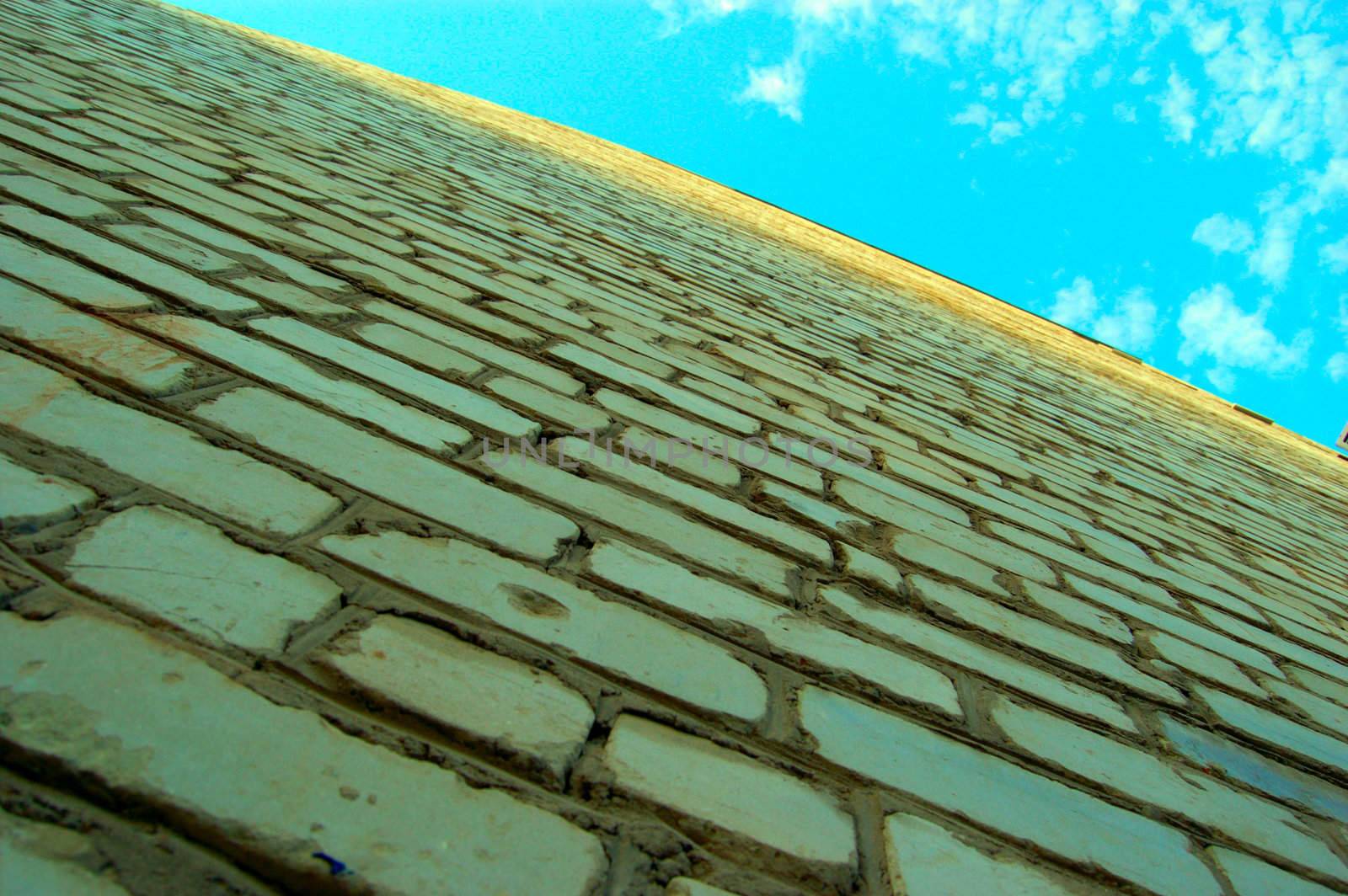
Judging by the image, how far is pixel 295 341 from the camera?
132cm

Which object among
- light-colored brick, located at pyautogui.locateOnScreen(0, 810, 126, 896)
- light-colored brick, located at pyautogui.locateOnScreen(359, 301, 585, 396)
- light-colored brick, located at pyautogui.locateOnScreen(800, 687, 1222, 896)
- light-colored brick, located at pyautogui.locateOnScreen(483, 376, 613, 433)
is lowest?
light-colored brick, located at pyautogui.locateOnScreen(0, 810, 126, 896)

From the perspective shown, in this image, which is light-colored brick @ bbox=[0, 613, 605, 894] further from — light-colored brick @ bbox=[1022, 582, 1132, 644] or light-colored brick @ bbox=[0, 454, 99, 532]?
light-colored brick @ bbox=[1022, 582, 1132, 644]

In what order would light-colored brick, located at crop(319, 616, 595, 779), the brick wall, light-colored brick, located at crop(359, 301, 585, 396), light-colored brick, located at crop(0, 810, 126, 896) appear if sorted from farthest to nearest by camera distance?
1. light-colored brick, located at crop(359, 301, 585, 396)
2. light-colored brick, located at crop(319, 616, 595, 779)
3. the brick wall
4. light-colored brick, located at crop(0, 810, 126, 896)

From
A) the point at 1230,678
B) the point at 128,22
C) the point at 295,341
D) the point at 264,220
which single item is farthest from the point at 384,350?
the point at 128,22

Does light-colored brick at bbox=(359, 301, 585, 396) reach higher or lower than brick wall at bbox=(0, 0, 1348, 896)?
higher

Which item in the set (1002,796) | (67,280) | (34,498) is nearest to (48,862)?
(34,498)

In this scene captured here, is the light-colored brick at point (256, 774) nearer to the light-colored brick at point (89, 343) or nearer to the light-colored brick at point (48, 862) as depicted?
the light-colored brick at point (48, 862)

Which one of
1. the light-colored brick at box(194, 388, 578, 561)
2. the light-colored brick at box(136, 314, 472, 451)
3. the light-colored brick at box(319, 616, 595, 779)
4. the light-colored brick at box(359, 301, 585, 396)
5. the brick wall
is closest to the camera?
the brick wall

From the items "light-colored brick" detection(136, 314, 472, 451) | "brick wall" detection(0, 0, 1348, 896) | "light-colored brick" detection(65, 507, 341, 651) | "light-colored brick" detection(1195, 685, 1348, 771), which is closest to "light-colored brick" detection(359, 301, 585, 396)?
"brick wall" detection(0, 0, 1348, 896)

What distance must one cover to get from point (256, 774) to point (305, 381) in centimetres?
74

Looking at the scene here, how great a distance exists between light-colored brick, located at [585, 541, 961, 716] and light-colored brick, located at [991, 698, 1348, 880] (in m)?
0.12

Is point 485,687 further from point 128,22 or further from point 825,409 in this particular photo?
point 128,22

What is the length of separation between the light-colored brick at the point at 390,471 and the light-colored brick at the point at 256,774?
14.8 inches

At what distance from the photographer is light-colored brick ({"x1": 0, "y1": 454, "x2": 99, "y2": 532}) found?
0.74 m
